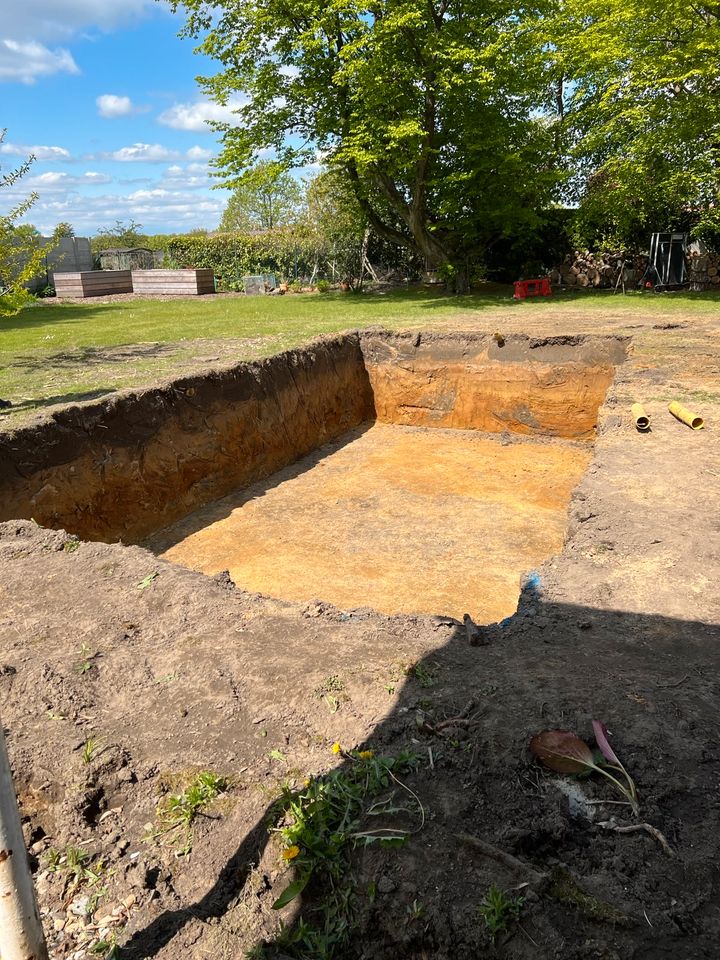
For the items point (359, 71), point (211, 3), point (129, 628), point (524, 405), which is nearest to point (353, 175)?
point (359, 71)

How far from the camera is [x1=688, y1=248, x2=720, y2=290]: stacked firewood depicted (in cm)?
1816

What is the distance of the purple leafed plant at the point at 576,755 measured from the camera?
2.59 meters

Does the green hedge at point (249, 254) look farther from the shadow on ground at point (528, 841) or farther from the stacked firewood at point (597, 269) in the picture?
the shadow on ground at point (528, 841)

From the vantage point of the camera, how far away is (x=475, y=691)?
3156 millimetres

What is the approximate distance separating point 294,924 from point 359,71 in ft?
60.6

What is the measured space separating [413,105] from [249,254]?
12.2m

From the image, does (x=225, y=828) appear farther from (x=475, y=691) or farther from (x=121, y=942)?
(x=475, y=691)

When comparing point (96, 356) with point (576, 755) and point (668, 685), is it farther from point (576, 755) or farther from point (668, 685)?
point (576, 755)

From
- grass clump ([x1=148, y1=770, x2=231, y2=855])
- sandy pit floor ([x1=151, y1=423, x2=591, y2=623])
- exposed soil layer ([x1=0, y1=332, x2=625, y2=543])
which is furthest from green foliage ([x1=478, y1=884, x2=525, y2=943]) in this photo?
exposed soil layer ([x1=0, y1=332, x2=625, y2=543])

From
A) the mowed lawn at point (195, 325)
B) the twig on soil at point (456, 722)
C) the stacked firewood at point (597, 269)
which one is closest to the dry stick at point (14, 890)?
the twig on soil at point (456, 722)

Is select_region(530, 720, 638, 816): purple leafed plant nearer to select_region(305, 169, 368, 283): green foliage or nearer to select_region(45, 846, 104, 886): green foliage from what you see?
select_region(45, 846, 104, 886): green foliage

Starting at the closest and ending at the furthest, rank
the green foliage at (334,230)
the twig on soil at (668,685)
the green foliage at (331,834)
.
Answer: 1. the green foliage at (331,834)
2. the twig on soil at (668,685)
3. the green foliage at (334,230)

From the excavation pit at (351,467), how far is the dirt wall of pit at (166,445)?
0.07ft

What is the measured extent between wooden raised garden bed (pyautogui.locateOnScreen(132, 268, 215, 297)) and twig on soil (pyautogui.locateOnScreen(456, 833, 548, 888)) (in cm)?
2532
